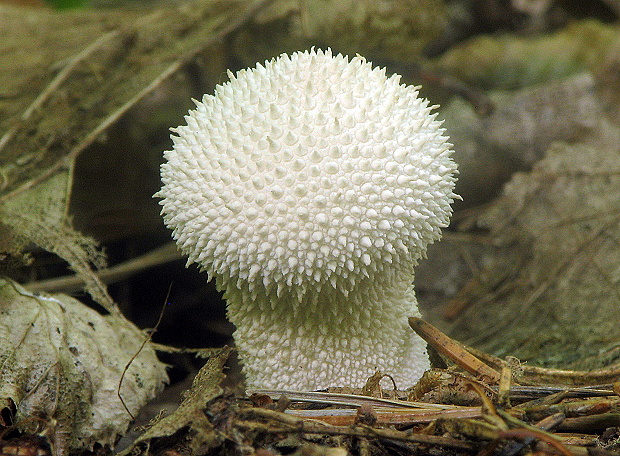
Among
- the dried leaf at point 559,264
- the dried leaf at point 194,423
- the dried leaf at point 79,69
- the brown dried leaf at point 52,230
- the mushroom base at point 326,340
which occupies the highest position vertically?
the dried leaf at point 79,69

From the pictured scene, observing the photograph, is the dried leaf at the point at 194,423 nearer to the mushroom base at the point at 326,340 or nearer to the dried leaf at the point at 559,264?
the mushroom base at the point at 326,340

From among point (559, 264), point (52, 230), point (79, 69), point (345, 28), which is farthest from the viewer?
point (345, 28)

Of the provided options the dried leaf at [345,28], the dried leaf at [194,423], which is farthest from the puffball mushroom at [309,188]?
the dried leaf at [345,28]

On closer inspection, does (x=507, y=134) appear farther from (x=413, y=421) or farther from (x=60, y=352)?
(x=60, y=352)

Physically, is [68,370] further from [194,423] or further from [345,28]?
[345,28]

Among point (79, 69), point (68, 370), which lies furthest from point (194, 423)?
point (79, 69)

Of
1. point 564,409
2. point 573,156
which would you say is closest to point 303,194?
point 564,409
